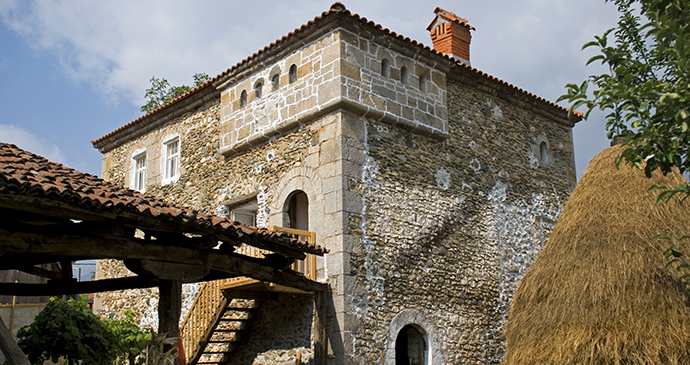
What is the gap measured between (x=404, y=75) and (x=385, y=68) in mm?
471

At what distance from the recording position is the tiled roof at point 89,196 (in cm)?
516

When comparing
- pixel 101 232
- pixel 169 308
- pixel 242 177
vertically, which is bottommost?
pixel 169 308

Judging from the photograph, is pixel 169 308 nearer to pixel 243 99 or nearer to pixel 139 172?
pixel 243 99

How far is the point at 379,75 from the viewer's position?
10.6 meters

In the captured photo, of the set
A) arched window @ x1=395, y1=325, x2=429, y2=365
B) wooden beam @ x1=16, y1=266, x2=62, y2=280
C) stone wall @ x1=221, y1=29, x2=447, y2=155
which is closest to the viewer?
wooden beam @ x1=16, y1=266, x2=62, y2=280

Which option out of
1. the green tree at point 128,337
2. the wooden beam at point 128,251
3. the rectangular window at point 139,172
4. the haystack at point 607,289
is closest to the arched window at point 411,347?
the haystack at point 607,289

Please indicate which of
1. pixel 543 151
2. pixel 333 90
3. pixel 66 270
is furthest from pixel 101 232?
pixel 543 151

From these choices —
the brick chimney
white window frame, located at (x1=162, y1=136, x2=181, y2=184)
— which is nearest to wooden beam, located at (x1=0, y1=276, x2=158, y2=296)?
white window frame, located at (x1=162, y1=136, x2=181, y2=184)

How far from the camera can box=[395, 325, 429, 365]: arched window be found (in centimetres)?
1034

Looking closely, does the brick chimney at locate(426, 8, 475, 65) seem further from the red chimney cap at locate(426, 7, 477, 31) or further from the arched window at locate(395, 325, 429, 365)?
the arched window at locate(395, 325, 429, 365)

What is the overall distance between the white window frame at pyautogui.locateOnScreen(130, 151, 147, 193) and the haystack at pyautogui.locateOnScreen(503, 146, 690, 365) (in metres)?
9.27

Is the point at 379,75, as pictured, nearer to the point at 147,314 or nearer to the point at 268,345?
the point at 268,345

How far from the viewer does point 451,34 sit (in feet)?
43.9

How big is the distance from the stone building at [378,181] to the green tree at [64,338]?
317 centimetres
